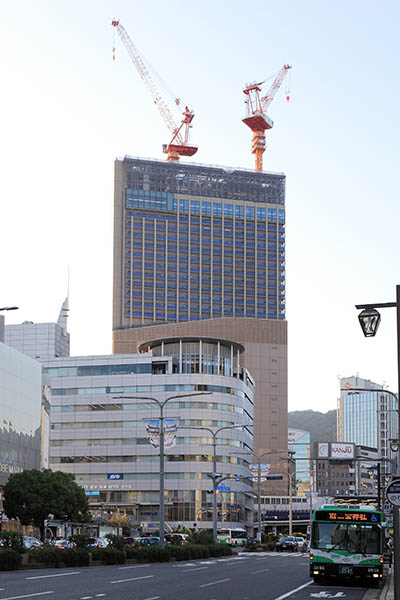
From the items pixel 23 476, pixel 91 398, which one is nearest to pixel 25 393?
pixel 23 476

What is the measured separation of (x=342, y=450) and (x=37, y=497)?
89114 millimetres

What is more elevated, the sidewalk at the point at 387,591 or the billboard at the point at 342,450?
the billboard at the point at 342,450

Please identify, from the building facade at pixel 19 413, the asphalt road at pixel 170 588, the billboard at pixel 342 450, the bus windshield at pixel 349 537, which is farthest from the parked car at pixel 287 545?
the billboard at pixel 342 450

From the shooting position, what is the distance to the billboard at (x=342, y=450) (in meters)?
164

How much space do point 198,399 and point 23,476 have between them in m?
57.3

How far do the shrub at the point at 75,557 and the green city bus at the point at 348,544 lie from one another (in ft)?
43.0

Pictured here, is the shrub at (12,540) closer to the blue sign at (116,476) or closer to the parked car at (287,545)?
the parked car at (287,545)

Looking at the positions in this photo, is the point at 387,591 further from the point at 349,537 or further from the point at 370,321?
the point at 370,321

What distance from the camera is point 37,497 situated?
8819 cm

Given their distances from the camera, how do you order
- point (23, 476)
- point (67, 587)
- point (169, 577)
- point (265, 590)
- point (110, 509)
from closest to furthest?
point (67, 587), point (265, 590), point (169, 577), point (23, 476), point (110, 509)

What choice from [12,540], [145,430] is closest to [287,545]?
[145,430]

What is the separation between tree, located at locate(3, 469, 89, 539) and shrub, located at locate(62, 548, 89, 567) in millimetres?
47456

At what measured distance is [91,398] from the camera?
146 m

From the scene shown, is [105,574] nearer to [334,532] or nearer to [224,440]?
[334,532]
